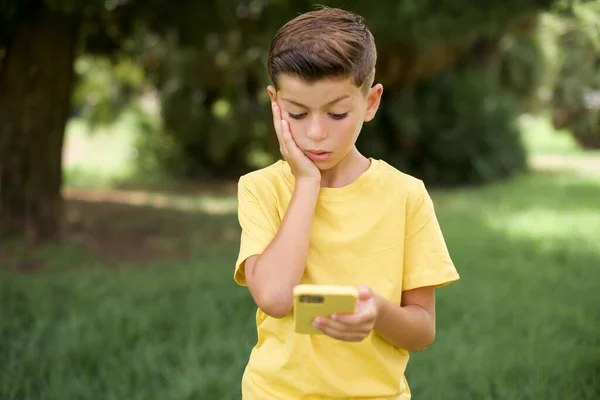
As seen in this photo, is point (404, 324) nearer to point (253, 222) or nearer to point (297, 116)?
point (253, 222)

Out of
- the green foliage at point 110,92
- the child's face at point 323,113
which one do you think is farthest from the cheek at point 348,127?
the green foliage at point 110,92

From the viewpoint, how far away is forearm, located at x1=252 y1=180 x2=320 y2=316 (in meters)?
1.72

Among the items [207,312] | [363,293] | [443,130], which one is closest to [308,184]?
[363,293]

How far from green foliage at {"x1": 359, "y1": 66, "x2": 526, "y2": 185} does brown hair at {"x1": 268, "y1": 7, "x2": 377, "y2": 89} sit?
12.8 meters

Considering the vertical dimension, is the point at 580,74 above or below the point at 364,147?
above

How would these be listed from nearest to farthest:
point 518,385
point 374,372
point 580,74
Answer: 1. point 374,372
2. point 518,385
3. point 580,74

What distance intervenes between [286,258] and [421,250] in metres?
0.35

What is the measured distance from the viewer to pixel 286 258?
5.68 feet

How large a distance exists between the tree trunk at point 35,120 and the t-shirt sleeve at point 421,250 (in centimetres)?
626

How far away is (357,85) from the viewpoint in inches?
69.5

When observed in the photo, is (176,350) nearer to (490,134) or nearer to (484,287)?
(484,287)

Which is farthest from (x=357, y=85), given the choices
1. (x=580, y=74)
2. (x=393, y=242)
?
(x=580, y=74)

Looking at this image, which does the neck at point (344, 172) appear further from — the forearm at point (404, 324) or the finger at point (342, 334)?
the finger at point (342, 334)

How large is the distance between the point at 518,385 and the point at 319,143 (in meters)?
2.79
